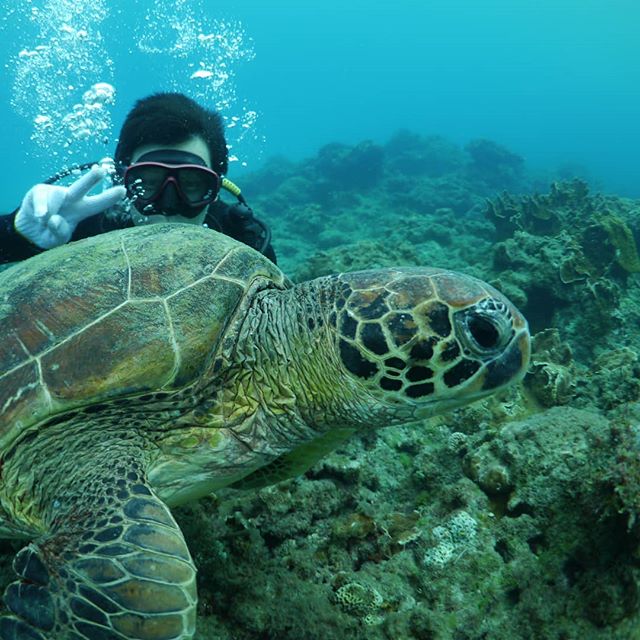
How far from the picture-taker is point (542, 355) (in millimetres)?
3934

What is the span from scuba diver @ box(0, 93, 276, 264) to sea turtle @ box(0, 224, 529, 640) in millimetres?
1007

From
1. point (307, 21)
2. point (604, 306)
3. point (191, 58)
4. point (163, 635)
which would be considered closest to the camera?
point (163, 635)

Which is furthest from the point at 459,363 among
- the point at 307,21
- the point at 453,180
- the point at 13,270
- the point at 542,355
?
the point at 307,21

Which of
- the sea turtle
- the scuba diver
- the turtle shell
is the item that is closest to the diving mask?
the scuba diver

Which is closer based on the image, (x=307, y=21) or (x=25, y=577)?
(x=25, y=577)

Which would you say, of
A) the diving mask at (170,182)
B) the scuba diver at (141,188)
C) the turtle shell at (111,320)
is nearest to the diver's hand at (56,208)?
the scuba diver at (141,188)

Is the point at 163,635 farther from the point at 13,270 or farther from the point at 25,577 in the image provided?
the point at 13,270

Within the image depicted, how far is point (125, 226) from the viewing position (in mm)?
3258

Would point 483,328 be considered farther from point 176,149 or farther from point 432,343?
point 176,149

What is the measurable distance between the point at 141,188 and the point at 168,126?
0.42 m

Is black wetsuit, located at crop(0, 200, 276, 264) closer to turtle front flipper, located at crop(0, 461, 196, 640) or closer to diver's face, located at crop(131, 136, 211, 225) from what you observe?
diver's face, located at crop(131, 136, 211, 225)

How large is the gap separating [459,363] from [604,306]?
445 centimetres

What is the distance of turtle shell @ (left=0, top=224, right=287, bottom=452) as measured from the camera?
63.1 inches

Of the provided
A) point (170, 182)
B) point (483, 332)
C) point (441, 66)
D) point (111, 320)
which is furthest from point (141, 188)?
point (441, 66)
